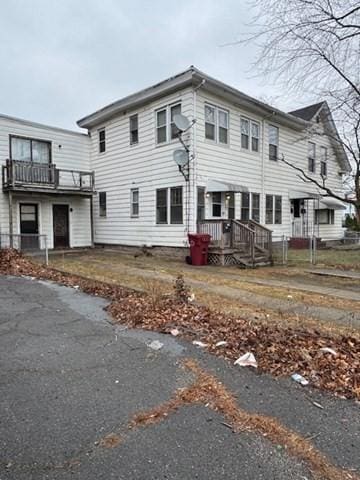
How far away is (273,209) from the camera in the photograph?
54.9ft

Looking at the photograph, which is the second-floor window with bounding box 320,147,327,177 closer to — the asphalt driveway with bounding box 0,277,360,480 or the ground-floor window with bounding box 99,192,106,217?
the ground-floor window with bounding box 99,192,106,217

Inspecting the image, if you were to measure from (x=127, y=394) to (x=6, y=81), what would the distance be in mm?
23535

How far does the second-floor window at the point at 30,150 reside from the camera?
15.5 meters

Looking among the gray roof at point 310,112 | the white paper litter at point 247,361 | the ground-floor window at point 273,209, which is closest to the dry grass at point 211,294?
the white paper litter at point 247,361

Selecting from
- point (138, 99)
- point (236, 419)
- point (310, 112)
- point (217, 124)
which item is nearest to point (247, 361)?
point (236, 419)

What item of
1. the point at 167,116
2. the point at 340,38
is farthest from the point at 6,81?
the point at 340,38

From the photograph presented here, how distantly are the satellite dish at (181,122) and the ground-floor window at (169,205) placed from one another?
2283mm

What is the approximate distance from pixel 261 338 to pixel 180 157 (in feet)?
30.4

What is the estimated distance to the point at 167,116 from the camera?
13.4m

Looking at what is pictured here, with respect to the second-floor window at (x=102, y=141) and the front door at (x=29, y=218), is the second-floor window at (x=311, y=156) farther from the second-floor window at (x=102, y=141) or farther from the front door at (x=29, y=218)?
the front door at (x=29, y=218)

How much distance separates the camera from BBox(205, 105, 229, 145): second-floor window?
516 inches

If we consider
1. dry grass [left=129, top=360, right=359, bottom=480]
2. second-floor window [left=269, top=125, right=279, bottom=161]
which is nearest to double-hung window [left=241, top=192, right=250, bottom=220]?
second-floor window [left=269, top=125, right=279, bottom=161]

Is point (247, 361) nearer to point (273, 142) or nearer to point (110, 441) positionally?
point (110, 441)

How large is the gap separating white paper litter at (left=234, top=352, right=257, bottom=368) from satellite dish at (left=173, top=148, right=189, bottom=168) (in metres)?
9.53
